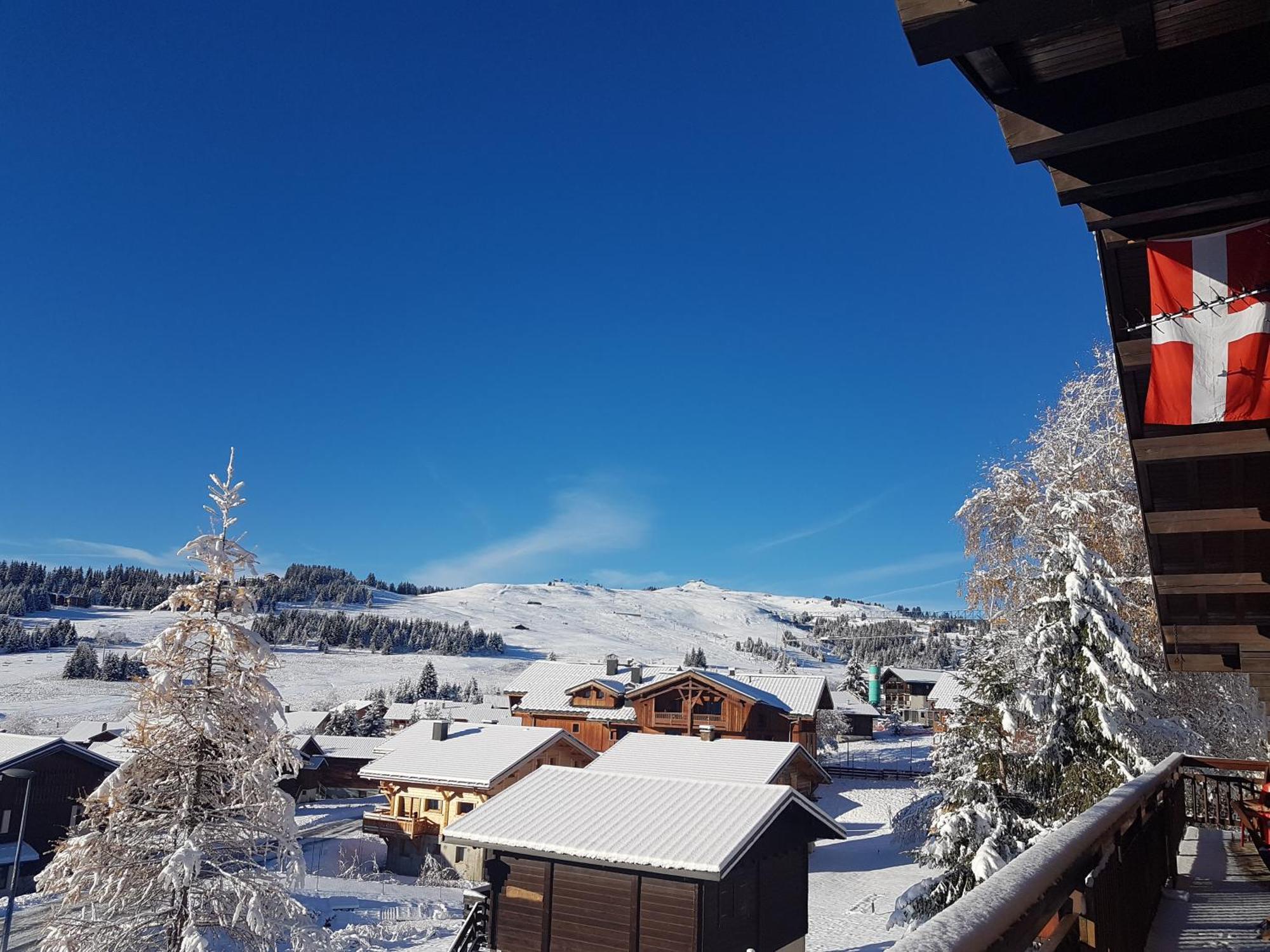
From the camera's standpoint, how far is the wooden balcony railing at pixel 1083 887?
2.02 metres

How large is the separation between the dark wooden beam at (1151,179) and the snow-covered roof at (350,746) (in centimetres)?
5944

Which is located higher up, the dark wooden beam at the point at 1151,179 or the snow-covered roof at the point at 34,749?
the dark wooden beam at the point at 1151,179

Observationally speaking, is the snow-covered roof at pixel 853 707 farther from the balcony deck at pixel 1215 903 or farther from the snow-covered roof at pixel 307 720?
the balcony deck at pixel 1215 903

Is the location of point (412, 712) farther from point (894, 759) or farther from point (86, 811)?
point (86, 811)

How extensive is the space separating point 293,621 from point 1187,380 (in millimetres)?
192497

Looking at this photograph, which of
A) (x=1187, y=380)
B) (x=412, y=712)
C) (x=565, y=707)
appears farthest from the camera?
(x=412, y=712)

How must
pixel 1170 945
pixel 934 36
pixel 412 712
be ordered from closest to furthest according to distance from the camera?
pixel 934 36
pixel 1170 945
pixel 412 712

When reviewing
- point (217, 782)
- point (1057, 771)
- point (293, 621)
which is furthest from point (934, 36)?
point (293, 621)

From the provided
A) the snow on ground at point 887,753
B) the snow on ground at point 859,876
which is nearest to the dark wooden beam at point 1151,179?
the snow on ground at point 859,876

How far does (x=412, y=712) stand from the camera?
80.2 meters

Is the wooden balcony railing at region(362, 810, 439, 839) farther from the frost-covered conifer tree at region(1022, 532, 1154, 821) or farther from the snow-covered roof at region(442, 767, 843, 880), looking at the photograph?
the frost-covered conifer tree at region(1022, 532, 1154, 821)

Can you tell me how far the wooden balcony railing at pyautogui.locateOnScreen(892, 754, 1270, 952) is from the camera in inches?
79.5

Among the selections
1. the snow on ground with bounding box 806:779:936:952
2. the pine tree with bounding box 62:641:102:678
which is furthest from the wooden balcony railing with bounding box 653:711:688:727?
the pine tree with bounding box 62:641:102:678

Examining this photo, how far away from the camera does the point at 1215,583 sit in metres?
8.57
